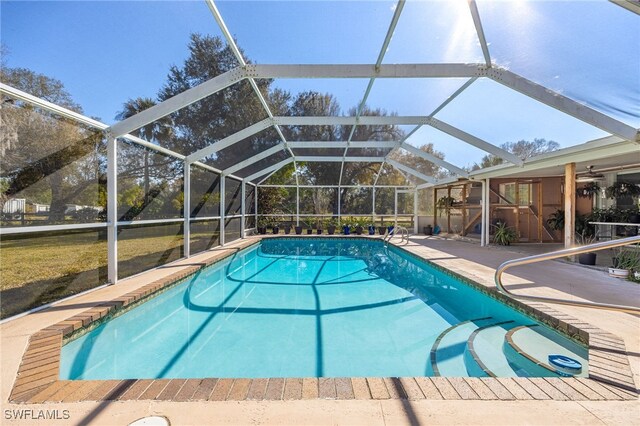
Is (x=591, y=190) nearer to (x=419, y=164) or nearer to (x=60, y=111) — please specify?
(x=419, y=164)

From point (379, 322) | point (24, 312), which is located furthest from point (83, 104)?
point (379, 322)

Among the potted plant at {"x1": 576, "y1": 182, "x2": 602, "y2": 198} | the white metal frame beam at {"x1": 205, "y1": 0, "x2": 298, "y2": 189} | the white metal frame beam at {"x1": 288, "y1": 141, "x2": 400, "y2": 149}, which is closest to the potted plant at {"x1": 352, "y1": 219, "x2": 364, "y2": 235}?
the white metal frame beam at {"x1": 288, "y1": 141, "x2": 400, "y2": 149}

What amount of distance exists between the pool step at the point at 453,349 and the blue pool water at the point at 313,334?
0.01 metres

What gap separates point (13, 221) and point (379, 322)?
15.2 ft

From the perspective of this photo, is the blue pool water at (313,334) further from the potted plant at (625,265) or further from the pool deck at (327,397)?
the potted plant at (625,265)

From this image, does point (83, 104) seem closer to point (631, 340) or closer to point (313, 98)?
point (313, 98)

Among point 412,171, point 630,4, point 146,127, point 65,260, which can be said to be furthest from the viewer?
point 412,171

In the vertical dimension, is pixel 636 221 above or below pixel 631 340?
above

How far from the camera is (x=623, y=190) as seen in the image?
23.7 feet

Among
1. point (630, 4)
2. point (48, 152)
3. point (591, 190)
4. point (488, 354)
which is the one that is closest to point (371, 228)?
point (591, 190)

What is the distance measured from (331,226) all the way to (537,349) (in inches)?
417

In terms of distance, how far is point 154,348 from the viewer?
3344 millimetres

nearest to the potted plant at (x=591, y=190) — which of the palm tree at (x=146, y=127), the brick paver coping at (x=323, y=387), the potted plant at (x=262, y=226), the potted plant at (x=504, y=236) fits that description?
the potted plant at (x=504, y=236)

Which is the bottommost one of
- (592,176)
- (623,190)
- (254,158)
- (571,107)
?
(623,190)
